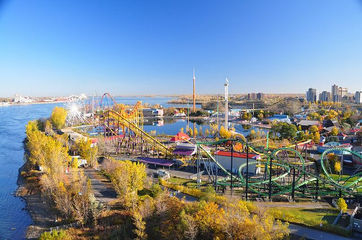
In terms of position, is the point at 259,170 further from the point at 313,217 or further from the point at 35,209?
the point at 35,209

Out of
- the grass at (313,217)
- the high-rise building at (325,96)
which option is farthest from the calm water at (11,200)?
the high-rise building at (325,96)

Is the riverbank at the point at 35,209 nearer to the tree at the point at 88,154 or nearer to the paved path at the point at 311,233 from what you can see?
the tree at the point at 88,154

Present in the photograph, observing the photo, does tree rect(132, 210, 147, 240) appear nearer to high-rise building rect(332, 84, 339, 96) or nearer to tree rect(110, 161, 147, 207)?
tree rect(110, 161, 147, 207)

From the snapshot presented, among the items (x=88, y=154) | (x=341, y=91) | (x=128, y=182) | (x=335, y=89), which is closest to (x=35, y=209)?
(x=128, y=182)

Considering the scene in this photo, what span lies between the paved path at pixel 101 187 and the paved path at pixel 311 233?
863 centimetres

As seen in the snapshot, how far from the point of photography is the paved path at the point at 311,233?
8648 millimetres

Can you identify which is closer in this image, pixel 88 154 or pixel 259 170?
pixel 259 170

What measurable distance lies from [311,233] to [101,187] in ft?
35.8

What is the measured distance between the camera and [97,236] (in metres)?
9.80

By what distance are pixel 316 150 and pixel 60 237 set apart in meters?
22.7

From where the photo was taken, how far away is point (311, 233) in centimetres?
894

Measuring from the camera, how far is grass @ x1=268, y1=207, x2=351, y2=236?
9.07 meters

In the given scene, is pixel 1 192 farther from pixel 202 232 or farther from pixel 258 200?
pixel 258 200

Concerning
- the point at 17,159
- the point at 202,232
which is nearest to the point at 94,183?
the point at 202,232
